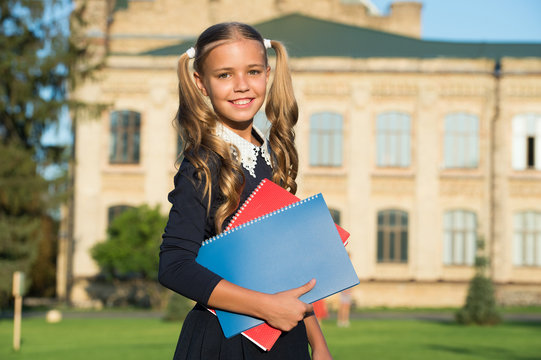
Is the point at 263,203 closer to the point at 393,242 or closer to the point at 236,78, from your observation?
the point at 236,78

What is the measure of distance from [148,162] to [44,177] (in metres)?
7.98

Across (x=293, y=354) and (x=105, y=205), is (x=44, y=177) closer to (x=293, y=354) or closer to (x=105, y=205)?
(x=105, y=205)

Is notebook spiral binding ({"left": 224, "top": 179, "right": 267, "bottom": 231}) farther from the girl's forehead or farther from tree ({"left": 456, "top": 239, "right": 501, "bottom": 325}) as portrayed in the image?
tree ({"left": 456, "top": 239, "right": 501, "bottom": 325})

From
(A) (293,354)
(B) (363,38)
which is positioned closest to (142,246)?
(B) (363,38)

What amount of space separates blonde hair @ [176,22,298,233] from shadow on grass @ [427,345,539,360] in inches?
510

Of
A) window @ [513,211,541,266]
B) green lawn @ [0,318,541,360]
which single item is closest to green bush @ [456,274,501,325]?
green lawn @ [0,318,541,360]

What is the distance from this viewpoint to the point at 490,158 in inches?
1329

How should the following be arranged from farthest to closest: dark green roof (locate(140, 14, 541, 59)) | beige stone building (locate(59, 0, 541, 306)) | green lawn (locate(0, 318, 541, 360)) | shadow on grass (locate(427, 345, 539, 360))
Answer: dark green roof (locate(140, 14, 541, 59)), beige stone building (locate(59, 0, 541, 306)), green lawn (locate(0, 318, 541, 360)), shadow on grass (locate(427, 345, 539, 360))

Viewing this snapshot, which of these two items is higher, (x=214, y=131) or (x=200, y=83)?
(x=200, y=83)

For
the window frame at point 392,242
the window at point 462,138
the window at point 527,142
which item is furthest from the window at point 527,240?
the window frame at point 392,242

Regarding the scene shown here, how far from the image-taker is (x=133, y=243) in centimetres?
3033

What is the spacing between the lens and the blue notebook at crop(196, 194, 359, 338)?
2324 millimetres

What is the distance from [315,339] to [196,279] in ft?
1.94

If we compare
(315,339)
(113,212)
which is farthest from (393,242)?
(315,339)
